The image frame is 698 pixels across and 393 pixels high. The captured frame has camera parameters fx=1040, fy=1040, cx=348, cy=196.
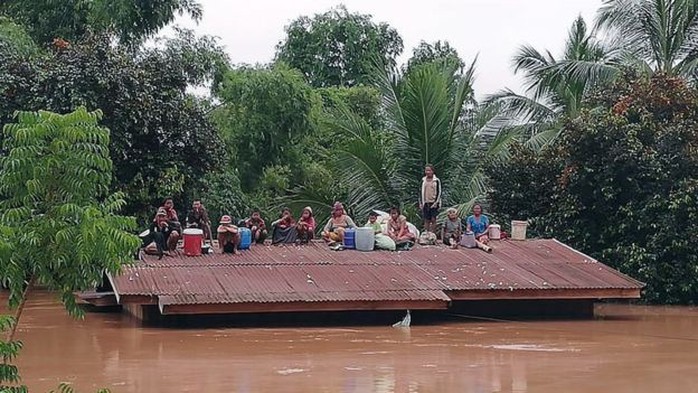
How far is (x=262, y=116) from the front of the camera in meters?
24.2

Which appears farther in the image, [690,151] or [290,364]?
[690,151]

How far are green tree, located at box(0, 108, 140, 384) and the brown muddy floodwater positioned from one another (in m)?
3.24

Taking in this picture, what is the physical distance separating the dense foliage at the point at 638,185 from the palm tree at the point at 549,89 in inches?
115

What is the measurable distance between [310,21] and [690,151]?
20843 mm

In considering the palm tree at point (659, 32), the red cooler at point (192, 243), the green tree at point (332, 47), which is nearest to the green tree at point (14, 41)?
the red cooler at point (192, 243)

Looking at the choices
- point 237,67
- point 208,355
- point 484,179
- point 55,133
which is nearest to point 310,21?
point 237,67

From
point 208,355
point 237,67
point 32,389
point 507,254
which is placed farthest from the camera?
point 237,67

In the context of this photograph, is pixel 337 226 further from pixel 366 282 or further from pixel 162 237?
pixel 162 237

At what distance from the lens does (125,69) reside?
18578 mm

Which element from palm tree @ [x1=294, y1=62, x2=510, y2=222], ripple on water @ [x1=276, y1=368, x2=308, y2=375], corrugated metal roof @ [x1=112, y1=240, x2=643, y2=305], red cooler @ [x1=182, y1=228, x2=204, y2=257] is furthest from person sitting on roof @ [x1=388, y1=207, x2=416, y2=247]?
ripple on water @ [x1=276, y1=368, x2=308, y2=375]

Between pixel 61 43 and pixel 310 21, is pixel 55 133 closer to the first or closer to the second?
pixel 61 43

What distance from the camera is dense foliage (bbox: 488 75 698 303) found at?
697 inches

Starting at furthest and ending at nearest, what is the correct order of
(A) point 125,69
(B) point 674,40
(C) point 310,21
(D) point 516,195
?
(C) point 310,21, (B) point 674,40, (D) point 516,195, (A) point 125,69

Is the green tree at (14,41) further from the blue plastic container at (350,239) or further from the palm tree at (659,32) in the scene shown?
the palm tree at (659,32)
